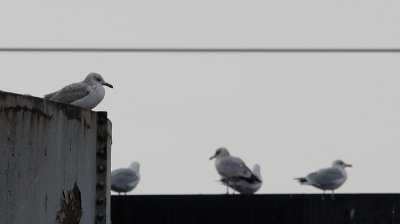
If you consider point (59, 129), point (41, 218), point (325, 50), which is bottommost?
point (41, 218)

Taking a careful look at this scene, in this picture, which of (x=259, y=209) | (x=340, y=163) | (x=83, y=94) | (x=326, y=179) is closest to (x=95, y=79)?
(x=83, y=94)

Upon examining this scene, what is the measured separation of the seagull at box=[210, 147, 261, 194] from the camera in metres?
27.1

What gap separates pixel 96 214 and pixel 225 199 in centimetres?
692

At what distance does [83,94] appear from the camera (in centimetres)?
1384

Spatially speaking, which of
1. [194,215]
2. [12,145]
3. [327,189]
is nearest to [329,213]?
[194,215]

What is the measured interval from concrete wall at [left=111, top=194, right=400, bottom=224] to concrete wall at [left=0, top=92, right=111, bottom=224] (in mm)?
6213

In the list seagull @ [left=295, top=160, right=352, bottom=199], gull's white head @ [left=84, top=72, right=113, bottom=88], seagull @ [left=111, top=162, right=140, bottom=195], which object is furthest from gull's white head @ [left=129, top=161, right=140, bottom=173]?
gull's white head @ [left=84, top=72, right=113, bottom=88]

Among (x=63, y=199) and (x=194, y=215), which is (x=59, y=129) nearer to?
(x=63, y=199)

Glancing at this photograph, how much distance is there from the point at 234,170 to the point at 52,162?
2115 centimetres

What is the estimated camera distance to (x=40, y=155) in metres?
6.09

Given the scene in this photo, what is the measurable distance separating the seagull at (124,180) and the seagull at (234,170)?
1681 mm

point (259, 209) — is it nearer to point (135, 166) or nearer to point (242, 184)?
point (242, 184)

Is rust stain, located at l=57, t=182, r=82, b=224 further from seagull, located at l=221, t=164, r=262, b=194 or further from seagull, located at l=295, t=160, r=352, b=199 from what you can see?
seagull, located at l=295, t=160, r=352, b=199

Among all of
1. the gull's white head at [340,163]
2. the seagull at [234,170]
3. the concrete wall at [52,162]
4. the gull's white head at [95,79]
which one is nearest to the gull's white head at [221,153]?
the seagull at [234,170]
